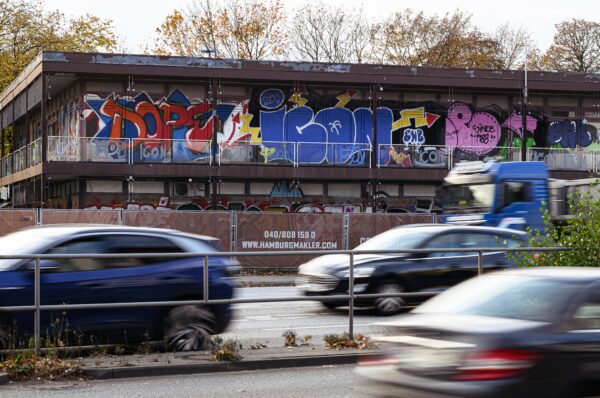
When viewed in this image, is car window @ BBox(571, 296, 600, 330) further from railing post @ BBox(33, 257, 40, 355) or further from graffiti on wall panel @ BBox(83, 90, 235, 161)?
graffiti on wall panel @ BBox(83, 90, 235, 161)

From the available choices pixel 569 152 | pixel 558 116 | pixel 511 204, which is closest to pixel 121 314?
pixel 511 204

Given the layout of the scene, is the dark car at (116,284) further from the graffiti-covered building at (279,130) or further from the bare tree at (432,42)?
the bare tree at (432,42)

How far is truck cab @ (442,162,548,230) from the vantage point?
2589 cm

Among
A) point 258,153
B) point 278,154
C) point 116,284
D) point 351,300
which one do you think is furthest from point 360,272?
point 278,154

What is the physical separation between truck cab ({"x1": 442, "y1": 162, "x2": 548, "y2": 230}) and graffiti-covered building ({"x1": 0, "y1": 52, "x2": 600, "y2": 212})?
378 inches

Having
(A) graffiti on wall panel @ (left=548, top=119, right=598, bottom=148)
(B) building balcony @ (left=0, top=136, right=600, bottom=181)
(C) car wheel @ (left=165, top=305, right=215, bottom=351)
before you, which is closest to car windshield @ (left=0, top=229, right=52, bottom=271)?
(C) car wheel @ (left=165, top=305, right=215, bottom=351)

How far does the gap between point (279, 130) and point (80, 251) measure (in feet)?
87.6

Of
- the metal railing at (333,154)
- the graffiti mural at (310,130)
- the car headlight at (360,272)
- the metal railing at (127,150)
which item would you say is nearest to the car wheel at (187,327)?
the car headlight at (360,272)

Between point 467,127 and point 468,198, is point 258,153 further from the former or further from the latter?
point 468,198

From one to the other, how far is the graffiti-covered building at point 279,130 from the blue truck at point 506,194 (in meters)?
9.36

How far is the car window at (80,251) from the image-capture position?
10.9 meters

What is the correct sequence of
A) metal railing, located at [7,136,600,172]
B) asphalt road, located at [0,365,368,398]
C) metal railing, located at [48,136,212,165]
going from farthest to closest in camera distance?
metal railing, located at [7,136,600,172]
metal railing, located at [48,136,212,165]
asphalt road, located at [0,365,368,398]

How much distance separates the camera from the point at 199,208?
3691 cm

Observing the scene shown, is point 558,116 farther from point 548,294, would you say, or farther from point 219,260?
point 548,294
